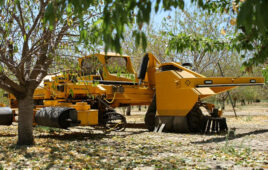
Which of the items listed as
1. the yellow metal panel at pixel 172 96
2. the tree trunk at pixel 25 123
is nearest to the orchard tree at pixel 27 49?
the tree trunk at pixel 25 123

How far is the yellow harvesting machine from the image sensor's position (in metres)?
8.12

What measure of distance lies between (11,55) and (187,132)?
5.34 meters

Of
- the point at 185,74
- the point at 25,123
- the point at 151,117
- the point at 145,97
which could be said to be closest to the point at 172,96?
the point at 185,74

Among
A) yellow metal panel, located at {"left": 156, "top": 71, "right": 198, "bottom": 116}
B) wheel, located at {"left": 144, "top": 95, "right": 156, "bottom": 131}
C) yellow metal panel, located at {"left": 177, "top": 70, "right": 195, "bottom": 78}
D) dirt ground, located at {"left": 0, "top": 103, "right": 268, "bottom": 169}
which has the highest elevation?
yellow metal panel, located at {"left": 177, "top": 70, "right": 195, "bottom": 78}

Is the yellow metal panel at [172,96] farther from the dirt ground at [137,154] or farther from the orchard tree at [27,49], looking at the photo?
the orchard tree at [27,49]

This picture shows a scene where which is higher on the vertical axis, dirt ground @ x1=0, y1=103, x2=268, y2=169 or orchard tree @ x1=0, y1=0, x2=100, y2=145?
orchard tree @ x1=0, y1=0, x2=100, y2=145

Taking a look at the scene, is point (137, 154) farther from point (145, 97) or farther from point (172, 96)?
point (145, 97)

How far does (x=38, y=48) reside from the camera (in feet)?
20.4

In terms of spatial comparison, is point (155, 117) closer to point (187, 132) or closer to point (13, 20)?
point (187, 132)

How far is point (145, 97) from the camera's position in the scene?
35.6 ft

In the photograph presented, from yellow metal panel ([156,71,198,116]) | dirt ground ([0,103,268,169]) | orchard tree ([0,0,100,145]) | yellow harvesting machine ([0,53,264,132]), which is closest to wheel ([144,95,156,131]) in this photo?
yellow harvesting machine ([0,53,264,132])

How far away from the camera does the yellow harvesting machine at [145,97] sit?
320 inches

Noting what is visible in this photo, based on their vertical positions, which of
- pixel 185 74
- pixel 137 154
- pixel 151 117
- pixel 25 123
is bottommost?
pixel 137 154

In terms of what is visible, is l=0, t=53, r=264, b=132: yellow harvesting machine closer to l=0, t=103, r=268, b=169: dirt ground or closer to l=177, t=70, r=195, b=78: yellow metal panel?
l=177, t=70, r=195, b=78: yellow metal panel
